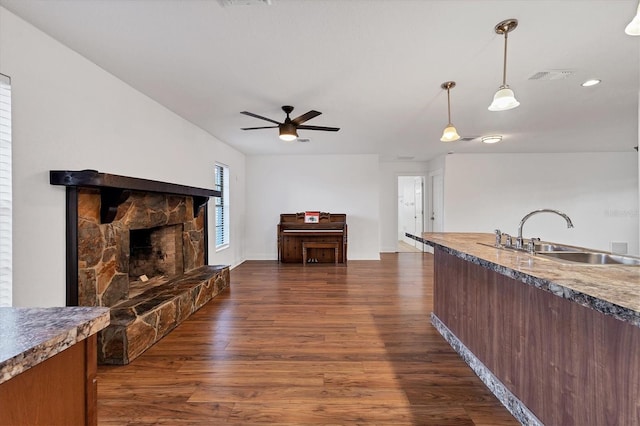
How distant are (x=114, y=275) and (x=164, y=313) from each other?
529mm

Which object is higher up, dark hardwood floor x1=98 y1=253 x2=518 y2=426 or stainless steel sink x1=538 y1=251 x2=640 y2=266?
stainless steel sink x1=538 y1=251 x2=640 y2=266

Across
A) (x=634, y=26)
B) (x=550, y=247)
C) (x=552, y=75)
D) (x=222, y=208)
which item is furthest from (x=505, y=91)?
(x=222, y=208)

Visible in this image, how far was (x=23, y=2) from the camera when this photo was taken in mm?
1713

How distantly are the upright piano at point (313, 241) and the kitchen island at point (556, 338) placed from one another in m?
3.87

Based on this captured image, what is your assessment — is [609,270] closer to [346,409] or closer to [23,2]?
[346,409]

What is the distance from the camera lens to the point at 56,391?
2.47 feet

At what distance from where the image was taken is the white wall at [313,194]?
647 centimetres

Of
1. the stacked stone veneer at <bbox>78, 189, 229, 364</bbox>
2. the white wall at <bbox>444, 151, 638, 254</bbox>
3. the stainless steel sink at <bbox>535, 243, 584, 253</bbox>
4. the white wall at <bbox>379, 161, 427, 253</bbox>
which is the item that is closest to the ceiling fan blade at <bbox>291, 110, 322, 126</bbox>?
the stacked stone veneer at <bbox>78, 189, 229, 364</bbox>

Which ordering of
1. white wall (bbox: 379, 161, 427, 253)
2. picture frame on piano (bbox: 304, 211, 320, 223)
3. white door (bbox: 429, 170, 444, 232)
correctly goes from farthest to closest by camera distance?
white wall (bbox: 379, 161, 427, 253), white door (bbox: 429, 170, 444, 232), picture frame on piano (bbox: 304, 211, 320, 223)

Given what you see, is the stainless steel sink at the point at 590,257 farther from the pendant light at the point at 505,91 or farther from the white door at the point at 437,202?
the white door at the point at 437,202

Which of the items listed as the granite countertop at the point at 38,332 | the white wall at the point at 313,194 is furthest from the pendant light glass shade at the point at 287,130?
the white wall at the point at 313,194

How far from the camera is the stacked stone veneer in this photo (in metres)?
2.19

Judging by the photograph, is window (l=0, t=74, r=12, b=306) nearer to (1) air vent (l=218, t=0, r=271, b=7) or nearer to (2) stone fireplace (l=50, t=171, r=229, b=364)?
(2) stone fireplace (l=50, t=171, r=229, b=364)

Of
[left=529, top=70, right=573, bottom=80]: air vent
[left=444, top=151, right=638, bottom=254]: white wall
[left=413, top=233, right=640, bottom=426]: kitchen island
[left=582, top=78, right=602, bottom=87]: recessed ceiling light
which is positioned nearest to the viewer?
[left=413, top=233, right=640, bottom=426]: kitchen island
